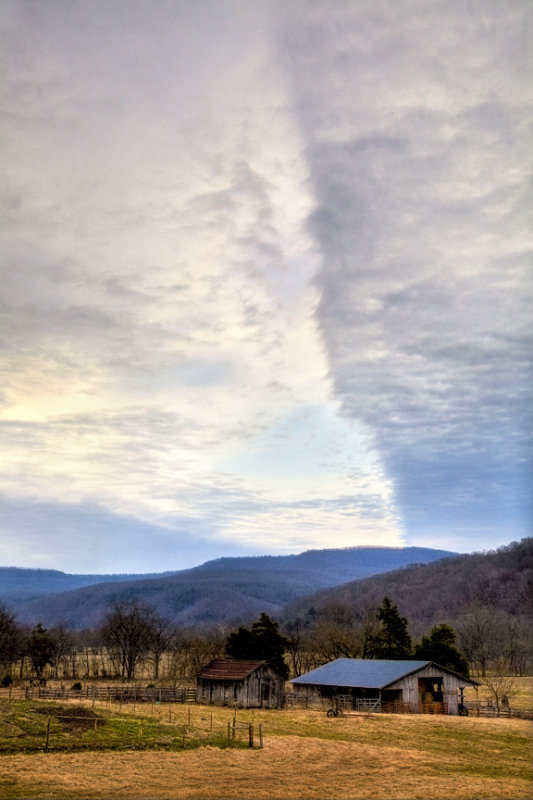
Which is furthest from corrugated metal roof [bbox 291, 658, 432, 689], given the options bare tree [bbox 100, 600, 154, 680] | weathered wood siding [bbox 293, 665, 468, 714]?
bare tree [bbox 100, 600, 154, 680]

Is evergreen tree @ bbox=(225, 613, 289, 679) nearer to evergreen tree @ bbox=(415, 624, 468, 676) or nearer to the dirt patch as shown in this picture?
evergreen tree @ bbox=(415, 624, 468, 676)

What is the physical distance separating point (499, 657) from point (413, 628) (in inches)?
2039

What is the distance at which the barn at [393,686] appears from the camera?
2367 inches

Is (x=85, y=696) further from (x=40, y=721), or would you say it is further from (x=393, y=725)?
(x=393, y=725)

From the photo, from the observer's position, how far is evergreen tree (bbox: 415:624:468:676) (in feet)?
234

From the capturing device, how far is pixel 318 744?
3966cm

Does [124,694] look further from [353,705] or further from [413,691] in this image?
[413,691]

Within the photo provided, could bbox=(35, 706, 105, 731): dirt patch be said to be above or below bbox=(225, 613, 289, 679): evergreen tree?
below

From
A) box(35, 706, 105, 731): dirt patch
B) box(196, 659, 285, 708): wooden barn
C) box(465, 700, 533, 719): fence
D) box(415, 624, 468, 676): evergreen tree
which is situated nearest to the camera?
box(35, 706, 105, 731): dirt patch

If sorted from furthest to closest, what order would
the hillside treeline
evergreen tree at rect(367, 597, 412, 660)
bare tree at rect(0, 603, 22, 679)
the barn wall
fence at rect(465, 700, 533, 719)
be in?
1. bare tree at rect(0, 603, 22, 679)
2. the hillside treeline
3. evergreen tree at rect(367, 597, 412, 660)
4. the barn wall
5. fence at rect(465, 700, 533, 719)

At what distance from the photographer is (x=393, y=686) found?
59.8 m

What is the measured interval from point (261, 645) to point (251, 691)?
12940 mm

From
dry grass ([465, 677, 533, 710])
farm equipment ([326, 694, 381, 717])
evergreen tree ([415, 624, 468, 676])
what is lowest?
dry grass ([465, 677, 533, 710])

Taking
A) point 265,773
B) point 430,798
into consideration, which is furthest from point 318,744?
point 430,798
